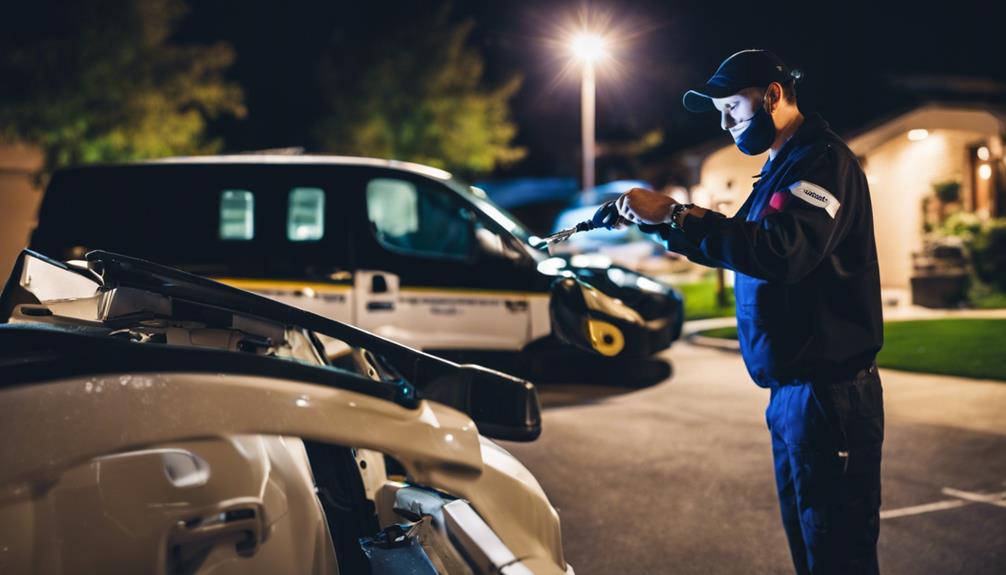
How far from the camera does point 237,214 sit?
7.12 m

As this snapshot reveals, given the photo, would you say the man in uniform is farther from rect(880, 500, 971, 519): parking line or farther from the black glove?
rect(880, 500, 971, 519): parking line

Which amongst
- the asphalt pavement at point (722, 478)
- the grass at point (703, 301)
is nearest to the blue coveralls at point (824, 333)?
the asphalt pavement at point (722, 478)

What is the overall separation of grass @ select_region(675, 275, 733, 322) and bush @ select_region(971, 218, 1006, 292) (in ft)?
13.9

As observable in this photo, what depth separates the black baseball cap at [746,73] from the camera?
2768 millimetres

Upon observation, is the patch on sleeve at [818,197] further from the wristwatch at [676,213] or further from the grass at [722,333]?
the grass at [722,333]

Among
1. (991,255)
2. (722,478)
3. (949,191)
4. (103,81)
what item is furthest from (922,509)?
(103,81)

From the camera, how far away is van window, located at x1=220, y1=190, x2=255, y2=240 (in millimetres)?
7090

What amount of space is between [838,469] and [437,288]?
16.0 feet

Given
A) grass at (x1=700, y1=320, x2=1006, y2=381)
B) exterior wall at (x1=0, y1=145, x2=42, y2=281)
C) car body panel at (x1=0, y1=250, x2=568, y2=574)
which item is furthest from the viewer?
exterior wall at (x1=0, y1=145, x2=42, y2=281)

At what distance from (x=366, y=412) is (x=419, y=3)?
84.5 ft

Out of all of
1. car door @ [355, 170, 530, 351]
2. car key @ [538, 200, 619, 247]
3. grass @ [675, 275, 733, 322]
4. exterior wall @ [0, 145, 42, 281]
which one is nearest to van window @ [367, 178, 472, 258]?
car door @ [355, 170, 530, 351]

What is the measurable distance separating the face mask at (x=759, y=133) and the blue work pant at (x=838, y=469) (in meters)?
0.79

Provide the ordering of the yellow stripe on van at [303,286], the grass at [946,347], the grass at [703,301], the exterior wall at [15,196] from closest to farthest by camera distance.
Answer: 1. the yellow stripe on van at [303,286]
2. the grass at [946,347]
3. the grass at [703,301]
4. the exterior wall at [15,196]

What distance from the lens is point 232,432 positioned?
180 centimetres
